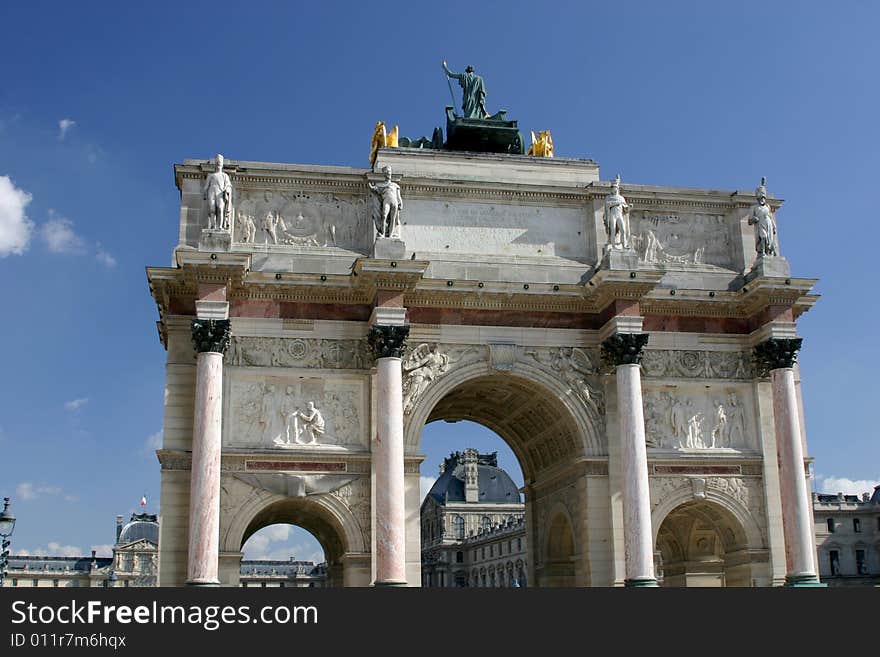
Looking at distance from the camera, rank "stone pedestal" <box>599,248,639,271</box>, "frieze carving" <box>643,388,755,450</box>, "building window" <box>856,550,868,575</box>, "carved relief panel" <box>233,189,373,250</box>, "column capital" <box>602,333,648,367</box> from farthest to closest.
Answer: "building window" <box>856,550,868,575</box> < "frieze carving" <box>643,388,755,450</box> < "carved relief panel" <box>233,189,373,250</box> < "stone pedestal" <box>599,248,639,271</box> < "column capital" <box>602,333,648,367</box>

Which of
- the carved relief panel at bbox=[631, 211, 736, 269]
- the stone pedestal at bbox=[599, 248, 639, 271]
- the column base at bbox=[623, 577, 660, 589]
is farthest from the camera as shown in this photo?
the carved relief panel at bbox=[631, 211, 736, 269]

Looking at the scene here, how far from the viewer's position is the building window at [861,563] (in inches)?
3504

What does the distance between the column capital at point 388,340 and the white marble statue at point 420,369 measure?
1023mm

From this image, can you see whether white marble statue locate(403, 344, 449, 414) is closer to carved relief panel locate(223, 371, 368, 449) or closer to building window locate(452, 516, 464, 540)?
carved relief panel locate(223, 371, 368, 449)

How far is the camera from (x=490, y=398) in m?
32.1

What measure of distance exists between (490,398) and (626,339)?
5.14 metres

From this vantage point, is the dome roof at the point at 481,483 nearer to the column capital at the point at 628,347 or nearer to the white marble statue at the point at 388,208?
the column capital at the point at 628,347

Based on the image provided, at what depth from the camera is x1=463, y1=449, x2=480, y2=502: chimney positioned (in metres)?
110

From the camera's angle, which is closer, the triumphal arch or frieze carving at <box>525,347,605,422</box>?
the triumphal arch

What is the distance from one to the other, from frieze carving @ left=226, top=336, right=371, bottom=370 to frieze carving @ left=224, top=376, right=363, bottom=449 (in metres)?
0.46

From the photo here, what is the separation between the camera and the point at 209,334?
87.9 feet

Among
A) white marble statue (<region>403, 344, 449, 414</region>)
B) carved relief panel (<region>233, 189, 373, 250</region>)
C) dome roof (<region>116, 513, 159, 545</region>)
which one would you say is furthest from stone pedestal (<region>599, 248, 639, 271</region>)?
dome roof (<region>116, 513, 159, 545</region>)

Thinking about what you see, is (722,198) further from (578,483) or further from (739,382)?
(578,483)

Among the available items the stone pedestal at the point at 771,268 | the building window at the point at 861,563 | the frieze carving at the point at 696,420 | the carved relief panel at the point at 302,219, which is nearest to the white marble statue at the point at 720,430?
the frieze carving at the point at 696,420
